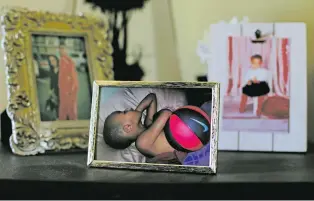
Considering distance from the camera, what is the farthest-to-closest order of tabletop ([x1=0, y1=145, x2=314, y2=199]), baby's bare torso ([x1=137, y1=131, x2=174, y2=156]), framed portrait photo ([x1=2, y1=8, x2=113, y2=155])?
framed portrait photo ([x1=2, y1=8, x2=113, y2=155]) < baby's bare torso ([x1=137, y1=131, x2=174, y2=156]) < tabletop ([x1=0, y1=145, x2=314, y2=199])

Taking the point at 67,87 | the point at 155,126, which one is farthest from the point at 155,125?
the point at 67,87

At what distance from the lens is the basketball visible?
764 mm

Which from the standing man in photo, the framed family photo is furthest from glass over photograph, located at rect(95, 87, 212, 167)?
the standing man in photo

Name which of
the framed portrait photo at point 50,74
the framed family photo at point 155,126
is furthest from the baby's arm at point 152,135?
the framed portrait photo at point 50,74

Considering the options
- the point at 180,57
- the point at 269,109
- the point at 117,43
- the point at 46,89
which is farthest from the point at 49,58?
the point at 269,109

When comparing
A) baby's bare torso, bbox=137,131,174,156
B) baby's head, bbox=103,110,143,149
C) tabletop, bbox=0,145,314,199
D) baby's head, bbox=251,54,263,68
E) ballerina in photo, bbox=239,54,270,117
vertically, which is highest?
baby's head, bbox=251,54,263,68

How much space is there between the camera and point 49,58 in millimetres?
975

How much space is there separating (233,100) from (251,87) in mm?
48

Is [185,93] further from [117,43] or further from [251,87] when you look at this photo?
[117,43]

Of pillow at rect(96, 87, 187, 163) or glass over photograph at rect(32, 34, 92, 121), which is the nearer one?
pillow at rect(96, 87, 187, 163)

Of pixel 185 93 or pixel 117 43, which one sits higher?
pixel 117 43

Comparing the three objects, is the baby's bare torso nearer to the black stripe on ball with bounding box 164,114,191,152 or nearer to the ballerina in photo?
the black stripe on ball with bounding box 164,114,191,152

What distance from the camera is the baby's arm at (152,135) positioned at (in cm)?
78

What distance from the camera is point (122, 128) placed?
80cm
